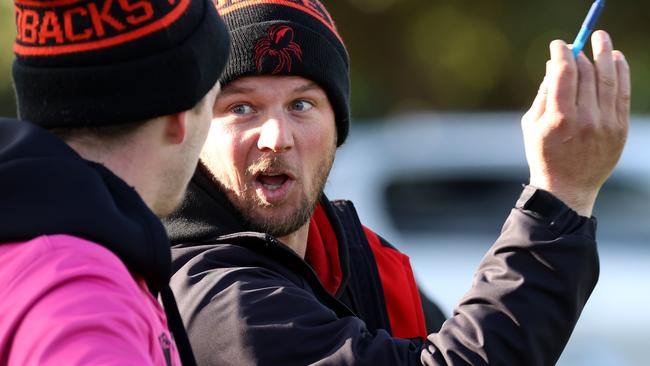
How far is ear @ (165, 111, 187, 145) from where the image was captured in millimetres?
2027

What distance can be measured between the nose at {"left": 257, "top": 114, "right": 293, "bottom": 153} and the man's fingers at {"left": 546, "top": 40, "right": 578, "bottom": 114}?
79 centimetres

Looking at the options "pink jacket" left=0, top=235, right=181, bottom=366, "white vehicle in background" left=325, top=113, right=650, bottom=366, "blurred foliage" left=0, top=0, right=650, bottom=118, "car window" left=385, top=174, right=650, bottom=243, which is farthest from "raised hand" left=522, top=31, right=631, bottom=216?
"blurred foliage" left=0, top=0, right=650, bottom=118

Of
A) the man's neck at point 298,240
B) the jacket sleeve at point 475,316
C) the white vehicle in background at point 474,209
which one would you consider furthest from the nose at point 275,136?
the white vehicle in background at point 474,209

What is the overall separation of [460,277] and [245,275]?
13.8 feet

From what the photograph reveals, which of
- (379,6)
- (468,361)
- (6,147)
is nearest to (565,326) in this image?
(468,361)

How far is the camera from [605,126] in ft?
7.78

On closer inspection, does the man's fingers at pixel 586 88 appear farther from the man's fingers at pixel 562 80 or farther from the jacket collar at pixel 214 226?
the jacket collar at pixel 214 226

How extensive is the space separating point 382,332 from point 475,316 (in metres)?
0.25

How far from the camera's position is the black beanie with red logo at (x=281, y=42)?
9.60 feet

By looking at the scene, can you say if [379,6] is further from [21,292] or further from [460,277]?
[21,292]

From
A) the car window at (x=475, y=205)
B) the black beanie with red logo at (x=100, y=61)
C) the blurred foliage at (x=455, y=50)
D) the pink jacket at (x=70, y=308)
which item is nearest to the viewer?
the pink jacket at (x=70, y=308)

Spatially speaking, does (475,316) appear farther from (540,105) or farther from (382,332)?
(540,105)

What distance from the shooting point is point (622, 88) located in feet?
7.78

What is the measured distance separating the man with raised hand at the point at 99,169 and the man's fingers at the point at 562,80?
25.8 inches
